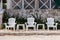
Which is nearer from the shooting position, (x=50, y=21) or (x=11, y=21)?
(x=50, y=21)

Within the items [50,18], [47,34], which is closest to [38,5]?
[50,18]

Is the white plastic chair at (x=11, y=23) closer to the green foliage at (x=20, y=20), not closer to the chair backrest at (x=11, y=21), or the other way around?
the chair backrest at (x=11, y=21)

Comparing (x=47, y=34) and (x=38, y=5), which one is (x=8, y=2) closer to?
(x=38, y=5)

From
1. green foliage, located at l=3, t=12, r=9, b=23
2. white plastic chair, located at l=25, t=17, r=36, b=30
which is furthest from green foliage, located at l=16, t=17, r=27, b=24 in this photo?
green foliage, located at l=3, t=12, r=9, b=23

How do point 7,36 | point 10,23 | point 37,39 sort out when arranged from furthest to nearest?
point 10,23 < point 7,36 < point 37,39

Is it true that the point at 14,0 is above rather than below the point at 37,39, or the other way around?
above

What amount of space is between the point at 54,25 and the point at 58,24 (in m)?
0.31

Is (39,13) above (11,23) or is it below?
above

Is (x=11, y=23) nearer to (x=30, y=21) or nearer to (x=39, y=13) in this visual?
(x=30, y=21)

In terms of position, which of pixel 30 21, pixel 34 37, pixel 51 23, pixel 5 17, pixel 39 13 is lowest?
pixel 34 37

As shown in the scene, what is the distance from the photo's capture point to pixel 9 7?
1761cm

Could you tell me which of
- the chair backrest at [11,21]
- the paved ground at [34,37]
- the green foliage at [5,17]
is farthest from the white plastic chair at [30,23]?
the paved ground at [34,37]

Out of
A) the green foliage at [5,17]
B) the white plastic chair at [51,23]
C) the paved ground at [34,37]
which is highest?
the green foliage at [5,17]

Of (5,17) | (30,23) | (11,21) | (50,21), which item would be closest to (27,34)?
(30,23)
